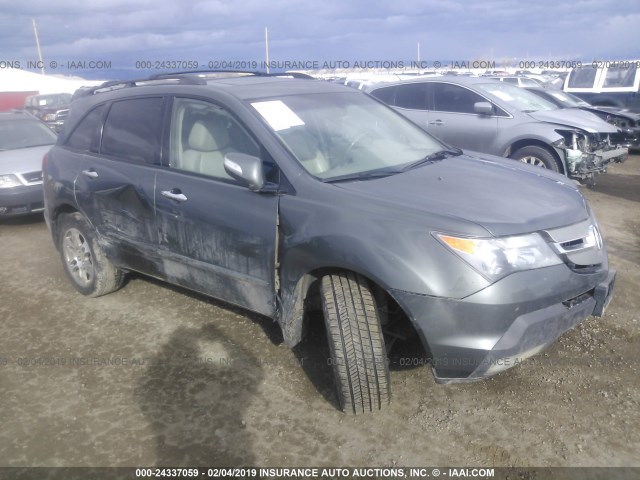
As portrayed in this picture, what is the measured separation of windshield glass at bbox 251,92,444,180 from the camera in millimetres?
3268

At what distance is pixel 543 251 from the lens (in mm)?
2691

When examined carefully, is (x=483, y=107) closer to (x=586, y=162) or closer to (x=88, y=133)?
(x=586, y=162)

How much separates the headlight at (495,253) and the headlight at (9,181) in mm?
6390

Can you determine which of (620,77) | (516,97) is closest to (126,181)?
(516,97)

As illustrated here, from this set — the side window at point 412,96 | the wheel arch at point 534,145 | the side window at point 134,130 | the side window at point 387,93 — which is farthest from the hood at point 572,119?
the side window at point 134,130

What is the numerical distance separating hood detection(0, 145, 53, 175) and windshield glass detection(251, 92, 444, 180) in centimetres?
518

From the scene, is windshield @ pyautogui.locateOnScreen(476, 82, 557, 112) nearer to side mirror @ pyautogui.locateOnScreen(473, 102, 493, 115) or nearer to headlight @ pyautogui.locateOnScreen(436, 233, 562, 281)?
side mirror @ pyautogui.locateOnScreen(473, 102, 493, 115)

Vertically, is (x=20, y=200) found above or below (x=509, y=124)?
below

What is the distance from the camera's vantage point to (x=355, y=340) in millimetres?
2791

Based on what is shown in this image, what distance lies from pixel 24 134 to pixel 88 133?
4624 millimetres

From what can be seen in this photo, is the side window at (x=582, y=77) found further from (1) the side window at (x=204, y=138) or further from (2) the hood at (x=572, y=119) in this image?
(1) the side window at (x=204, y=138)

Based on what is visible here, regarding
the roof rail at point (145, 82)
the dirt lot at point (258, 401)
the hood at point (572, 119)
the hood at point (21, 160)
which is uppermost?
the roof rail at point (145, 82)

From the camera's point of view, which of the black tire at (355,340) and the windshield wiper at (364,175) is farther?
the windshield wiper at (364,175)

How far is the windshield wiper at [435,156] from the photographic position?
11.4 feet
